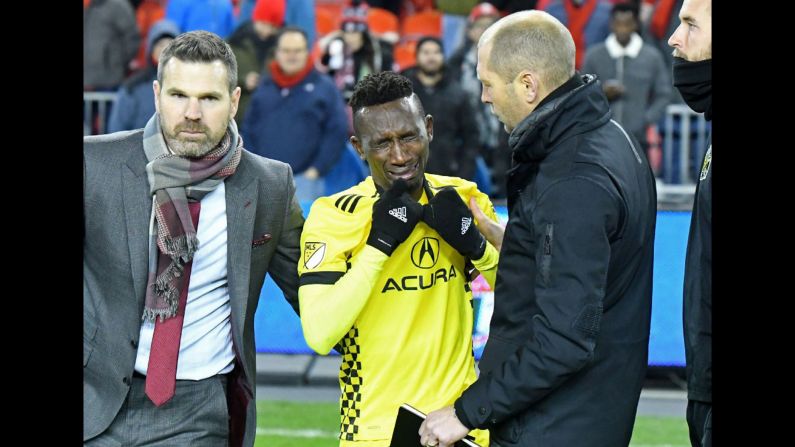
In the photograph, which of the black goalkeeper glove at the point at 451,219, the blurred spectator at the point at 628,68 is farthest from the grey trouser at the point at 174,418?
the blurred spectator at the point at 628,68

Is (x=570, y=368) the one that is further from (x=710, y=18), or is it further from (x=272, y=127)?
(x=272, y=127)

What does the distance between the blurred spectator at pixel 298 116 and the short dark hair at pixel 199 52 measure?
234 inches

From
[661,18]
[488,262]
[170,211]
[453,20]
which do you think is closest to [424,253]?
[488,262]

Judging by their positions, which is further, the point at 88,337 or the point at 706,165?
the point at 88,337

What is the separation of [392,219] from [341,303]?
0.34 meters

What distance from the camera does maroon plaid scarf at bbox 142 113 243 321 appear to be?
3920 millimetres

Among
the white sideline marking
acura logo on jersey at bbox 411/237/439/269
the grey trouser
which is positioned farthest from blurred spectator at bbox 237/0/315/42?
the grey trouser

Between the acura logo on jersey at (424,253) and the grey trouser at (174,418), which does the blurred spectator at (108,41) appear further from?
the acura logo on jersey at (424,253)

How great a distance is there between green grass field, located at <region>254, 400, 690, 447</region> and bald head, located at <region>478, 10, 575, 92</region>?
4224mm

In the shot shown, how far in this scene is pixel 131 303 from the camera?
12.9 ft

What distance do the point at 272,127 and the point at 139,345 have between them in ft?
20.7

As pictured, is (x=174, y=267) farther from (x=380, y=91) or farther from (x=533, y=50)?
(x=533, y=50)

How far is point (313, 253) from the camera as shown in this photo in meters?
3.91

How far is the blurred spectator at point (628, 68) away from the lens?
1013 centimetres
